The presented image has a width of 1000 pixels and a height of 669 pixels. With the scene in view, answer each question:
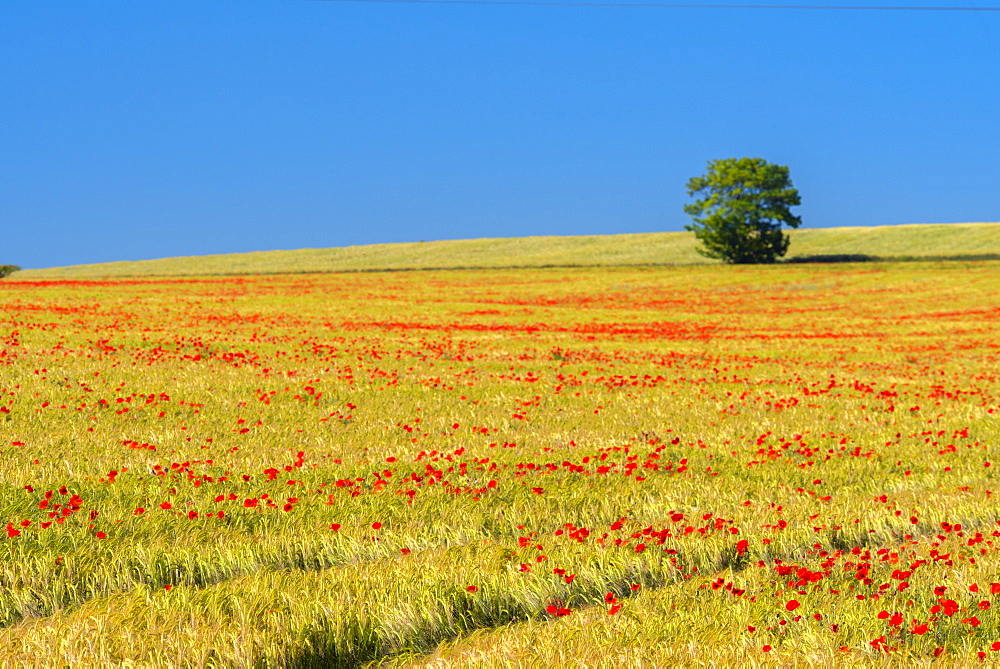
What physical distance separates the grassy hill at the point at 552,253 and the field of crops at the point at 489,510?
255 feet

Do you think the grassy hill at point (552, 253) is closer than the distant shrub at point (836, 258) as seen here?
No

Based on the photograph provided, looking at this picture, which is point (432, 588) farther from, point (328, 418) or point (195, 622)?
point (328, 418)

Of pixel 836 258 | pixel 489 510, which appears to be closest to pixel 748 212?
pixel 836 258

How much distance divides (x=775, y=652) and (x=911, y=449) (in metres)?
8.44

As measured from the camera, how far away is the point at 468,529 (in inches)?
328

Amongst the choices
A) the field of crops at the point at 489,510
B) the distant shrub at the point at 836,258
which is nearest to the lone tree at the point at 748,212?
the distant shrub at the point at 836,258

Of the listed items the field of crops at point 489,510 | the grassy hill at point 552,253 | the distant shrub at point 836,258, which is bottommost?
the field of crops at point 489,510

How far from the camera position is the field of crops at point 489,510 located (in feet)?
19.1

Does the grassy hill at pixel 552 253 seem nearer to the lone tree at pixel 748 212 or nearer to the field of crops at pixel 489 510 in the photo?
the lone tree at pixel 748 212

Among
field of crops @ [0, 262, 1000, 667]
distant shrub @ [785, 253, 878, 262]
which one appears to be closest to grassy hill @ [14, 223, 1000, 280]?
distant shrub @ [785, 253, 878, 262]

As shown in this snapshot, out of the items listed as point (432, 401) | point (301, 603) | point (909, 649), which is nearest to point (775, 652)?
point (909, 649)

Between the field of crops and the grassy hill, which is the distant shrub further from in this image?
the field of crops

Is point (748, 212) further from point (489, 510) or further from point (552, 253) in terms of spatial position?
point (489, 510)

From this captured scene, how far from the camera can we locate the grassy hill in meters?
100
